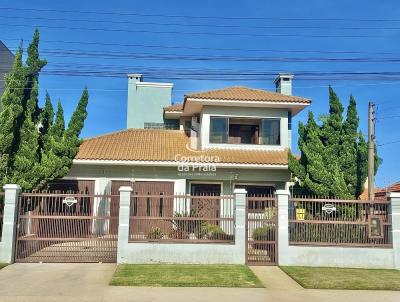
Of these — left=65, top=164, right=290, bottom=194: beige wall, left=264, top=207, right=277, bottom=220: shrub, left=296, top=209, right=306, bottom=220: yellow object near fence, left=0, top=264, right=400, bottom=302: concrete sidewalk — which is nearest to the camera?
left=0, top=264, right=400, bottom=302: concrete sidewalk

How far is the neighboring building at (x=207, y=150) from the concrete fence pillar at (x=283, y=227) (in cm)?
487

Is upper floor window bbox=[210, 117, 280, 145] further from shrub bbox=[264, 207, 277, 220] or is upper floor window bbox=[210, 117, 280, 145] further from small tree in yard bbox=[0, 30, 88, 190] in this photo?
shrub bbox=[264, 207, 277, 220]

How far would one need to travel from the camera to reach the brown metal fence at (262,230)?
1215cm

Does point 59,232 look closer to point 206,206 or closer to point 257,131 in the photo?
point 206,206

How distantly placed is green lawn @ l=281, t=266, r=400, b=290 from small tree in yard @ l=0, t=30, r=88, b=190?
7.66 metres

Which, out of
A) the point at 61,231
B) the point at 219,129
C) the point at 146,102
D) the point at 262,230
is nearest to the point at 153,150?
the point at 219,129

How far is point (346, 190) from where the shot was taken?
1520 cm

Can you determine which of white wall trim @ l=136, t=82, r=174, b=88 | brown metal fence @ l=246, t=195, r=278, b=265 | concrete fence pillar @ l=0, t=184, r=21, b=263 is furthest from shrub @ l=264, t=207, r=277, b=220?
white wall trim @ l=136, t=82, r=174, b=88

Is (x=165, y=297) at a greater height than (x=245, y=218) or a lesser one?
Answer: lesser

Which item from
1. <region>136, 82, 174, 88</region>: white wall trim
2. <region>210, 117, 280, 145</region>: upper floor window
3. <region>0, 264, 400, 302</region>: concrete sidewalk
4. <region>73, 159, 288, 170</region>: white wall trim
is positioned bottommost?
<region>0, 264, 400, 302</region>: concrete sidewalk

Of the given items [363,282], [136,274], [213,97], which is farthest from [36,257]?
[213,97]

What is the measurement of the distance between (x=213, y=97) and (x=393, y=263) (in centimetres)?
950

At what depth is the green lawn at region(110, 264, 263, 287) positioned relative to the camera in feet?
31.4

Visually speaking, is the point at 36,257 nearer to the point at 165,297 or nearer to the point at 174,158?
the point at 165,297
